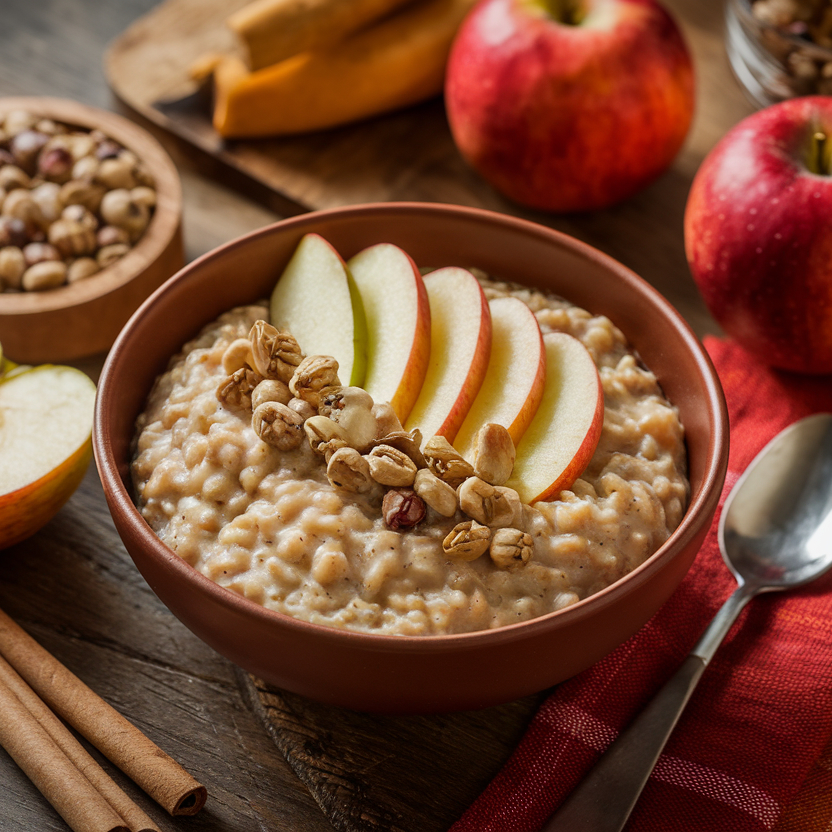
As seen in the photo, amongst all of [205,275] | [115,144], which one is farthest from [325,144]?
[205,275]

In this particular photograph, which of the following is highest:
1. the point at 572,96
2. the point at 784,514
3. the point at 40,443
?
the point at 572,96

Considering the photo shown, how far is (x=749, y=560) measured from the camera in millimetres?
1581

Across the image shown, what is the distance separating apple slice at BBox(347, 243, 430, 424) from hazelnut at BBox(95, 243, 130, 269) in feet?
1.73

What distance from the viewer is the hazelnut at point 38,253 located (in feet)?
5.99

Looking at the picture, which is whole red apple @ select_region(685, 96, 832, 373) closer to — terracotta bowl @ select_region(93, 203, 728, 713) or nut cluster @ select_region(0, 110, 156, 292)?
terracotta bowl @ select_region(93, 203, 728, 713)

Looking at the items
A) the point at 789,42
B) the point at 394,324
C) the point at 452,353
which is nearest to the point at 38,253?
the point at 394,324

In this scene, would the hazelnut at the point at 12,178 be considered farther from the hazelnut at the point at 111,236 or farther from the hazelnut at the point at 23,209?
the hazelnut at the point at 111,236

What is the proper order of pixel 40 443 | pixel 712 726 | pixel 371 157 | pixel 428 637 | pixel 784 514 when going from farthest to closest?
pixel 371 157
pixel 784 514
pixel 40 443
pixel 712 726
pixel 428 637

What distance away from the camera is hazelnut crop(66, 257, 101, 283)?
1.83m

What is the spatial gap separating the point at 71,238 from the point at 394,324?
74 centimetres

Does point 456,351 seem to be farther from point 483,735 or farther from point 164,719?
point 164,719

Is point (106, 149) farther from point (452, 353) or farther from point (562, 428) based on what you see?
point (562, 428)

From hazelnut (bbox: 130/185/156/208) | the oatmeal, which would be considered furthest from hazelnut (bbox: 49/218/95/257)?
the oatmeal

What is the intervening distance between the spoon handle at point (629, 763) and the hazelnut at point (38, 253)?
1.35m
